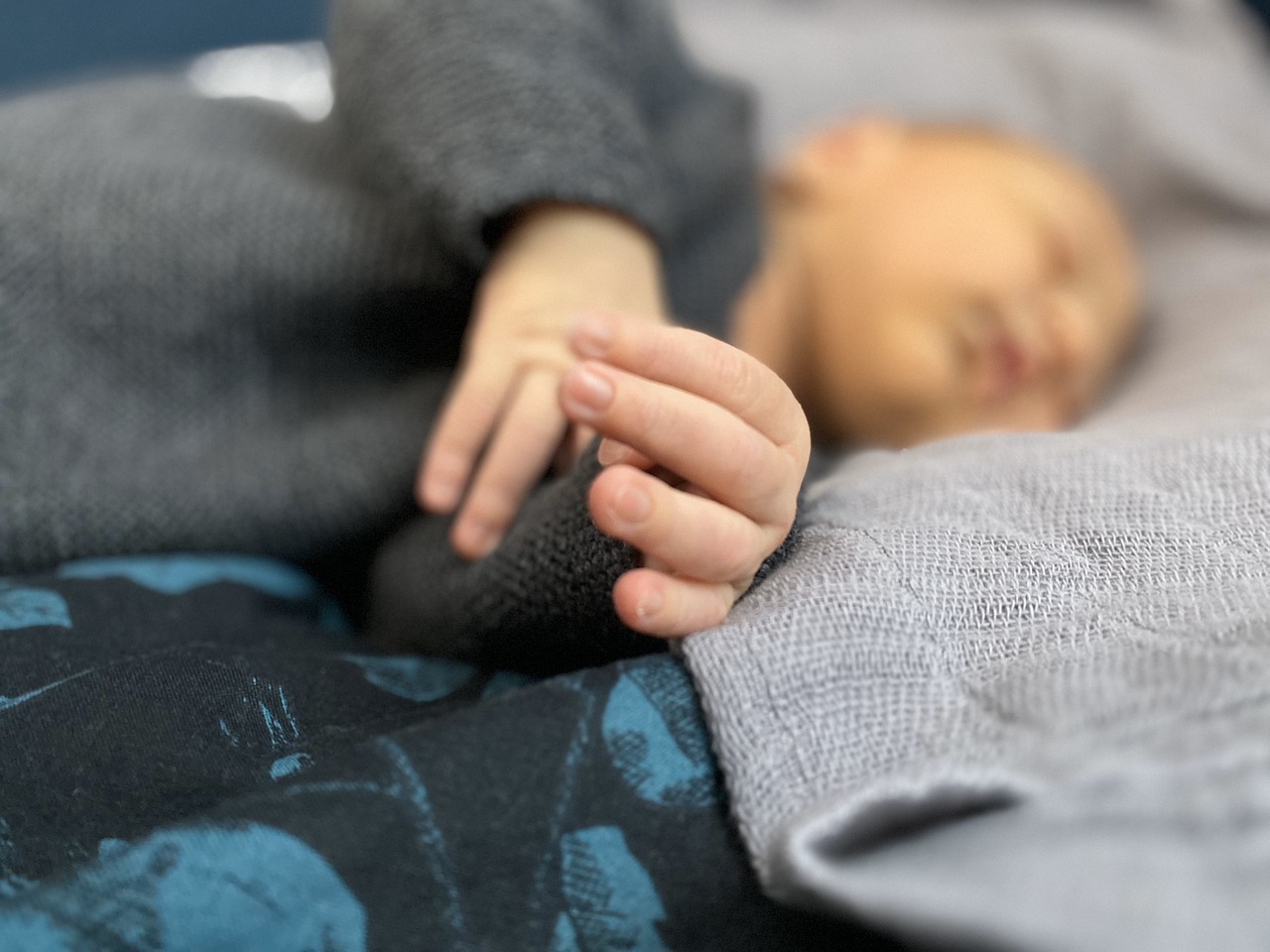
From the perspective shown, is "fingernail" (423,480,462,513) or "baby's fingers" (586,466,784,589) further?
"fingernail" (423,480,462,513)

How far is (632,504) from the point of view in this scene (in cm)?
27

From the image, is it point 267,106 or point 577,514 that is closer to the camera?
point 577,514

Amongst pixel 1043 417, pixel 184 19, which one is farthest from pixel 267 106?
pixel 1043 417

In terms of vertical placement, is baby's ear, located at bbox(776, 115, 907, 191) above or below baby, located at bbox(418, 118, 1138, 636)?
above

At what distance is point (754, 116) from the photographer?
67 cm

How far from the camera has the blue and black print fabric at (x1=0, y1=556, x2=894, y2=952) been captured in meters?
0.24

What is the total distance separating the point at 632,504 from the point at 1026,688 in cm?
12

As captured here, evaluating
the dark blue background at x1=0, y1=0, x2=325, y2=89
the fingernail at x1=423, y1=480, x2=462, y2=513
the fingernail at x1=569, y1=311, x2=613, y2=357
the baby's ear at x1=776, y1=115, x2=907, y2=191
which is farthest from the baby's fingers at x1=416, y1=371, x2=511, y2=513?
the dark blue background at x1=0, y1=0, x2=325, y2=89

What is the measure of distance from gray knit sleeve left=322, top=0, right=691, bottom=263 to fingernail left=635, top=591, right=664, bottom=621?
0.26 m

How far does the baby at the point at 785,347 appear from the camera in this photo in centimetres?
28

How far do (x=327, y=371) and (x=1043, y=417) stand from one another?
436 millimetres

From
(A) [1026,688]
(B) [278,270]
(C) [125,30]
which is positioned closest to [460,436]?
(B) [278,270]

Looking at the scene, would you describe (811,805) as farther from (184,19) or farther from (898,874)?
(184,19)

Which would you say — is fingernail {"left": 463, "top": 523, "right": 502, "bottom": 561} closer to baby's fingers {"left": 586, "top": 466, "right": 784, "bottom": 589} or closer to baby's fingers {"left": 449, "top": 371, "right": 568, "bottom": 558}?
baby's fingers {"left": 449, "top": 371, "right": 568, "bottom": 558}
